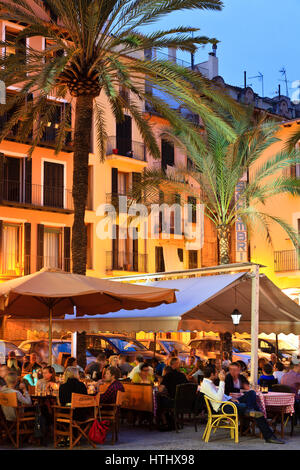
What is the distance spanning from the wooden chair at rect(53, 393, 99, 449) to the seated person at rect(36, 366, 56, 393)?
32.7 inches

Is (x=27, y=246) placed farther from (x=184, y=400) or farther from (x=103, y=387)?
(x=103, y=387)

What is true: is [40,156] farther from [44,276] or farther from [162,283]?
[44,276]

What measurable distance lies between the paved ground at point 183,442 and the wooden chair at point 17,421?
24cm

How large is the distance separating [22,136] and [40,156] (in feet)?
51.0

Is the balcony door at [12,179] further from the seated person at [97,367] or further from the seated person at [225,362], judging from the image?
the seated person at [97,367]

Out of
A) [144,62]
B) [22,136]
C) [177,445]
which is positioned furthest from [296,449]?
[22,136]

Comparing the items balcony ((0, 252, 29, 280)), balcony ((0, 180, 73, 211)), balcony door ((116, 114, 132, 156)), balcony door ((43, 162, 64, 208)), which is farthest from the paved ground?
balcony door ((116, 114, 132, 156))

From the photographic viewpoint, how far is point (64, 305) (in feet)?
54.9

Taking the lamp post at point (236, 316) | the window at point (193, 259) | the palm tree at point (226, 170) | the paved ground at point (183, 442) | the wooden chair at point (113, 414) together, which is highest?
the palm tree at point (226, 170)

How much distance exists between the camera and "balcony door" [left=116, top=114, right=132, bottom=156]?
40.6 metres

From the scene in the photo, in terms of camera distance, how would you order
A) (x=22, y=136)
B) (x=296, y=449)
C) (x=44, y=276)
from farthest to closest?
(x=22, y=136)
(x=44, y=276)
(x=296, y=449)

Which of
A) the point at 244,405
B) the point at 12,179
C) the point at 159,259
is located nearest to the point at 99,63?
the point at 244,405

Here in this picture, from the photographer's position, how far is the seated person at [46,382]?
13.1m

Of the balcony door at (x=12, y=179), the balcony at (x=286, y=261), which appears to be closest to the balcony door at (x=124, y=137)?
the balcony door at (x=12, y=179)
